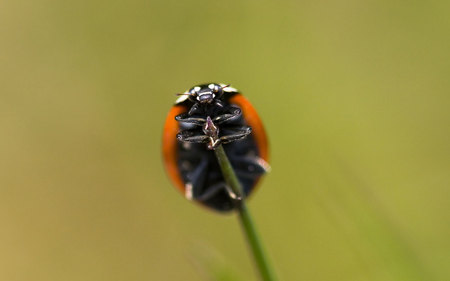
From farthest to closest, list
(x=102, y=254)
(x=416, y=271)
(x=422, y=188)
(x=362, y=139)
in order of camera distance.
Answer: (x=362, y=139) → (x=102, y=254) → (x=422, y=188) → (x=416, y=271)

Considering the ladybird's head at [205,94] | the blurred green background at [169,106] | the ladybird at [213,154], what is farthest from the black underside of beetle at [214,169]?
the blurred green background at [169,106]

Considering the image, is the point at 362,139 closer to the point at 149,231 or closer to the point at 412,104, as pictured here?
the point at 412,104

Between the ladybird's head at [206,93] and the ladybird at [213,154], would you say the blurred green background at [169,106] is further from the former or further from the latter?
the ladybird's head at [206,93]

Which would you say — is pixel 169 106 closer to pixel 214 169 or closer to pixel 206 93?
pixel 214 169

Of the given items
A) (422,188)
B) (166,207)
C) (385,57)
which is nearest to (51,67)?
(166,207)

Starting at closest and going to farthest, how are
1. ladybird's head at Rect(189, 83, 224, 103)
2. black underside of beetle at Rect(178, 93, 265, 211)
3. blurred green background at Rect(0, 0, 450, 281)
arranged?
ladybird's head at Rect(189, 83, 224, 103) < black underside of beetle at Rect(178, 93, 265, 211) < blurred green background at Rect(0, 0, 450, 281)

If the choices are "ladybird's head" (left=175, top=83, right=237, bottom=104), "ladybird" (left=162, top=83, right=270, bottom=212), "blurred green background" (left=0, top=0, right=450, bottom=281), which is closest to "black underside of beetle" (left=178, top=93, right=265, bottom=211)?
"ladybird" (left=162, top=83, right=270, bottom=212)

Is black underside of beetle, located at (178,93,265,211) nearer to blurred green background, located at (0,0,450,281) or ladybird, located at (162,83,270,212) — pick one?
ladybird, located at (162,83,270,212)
